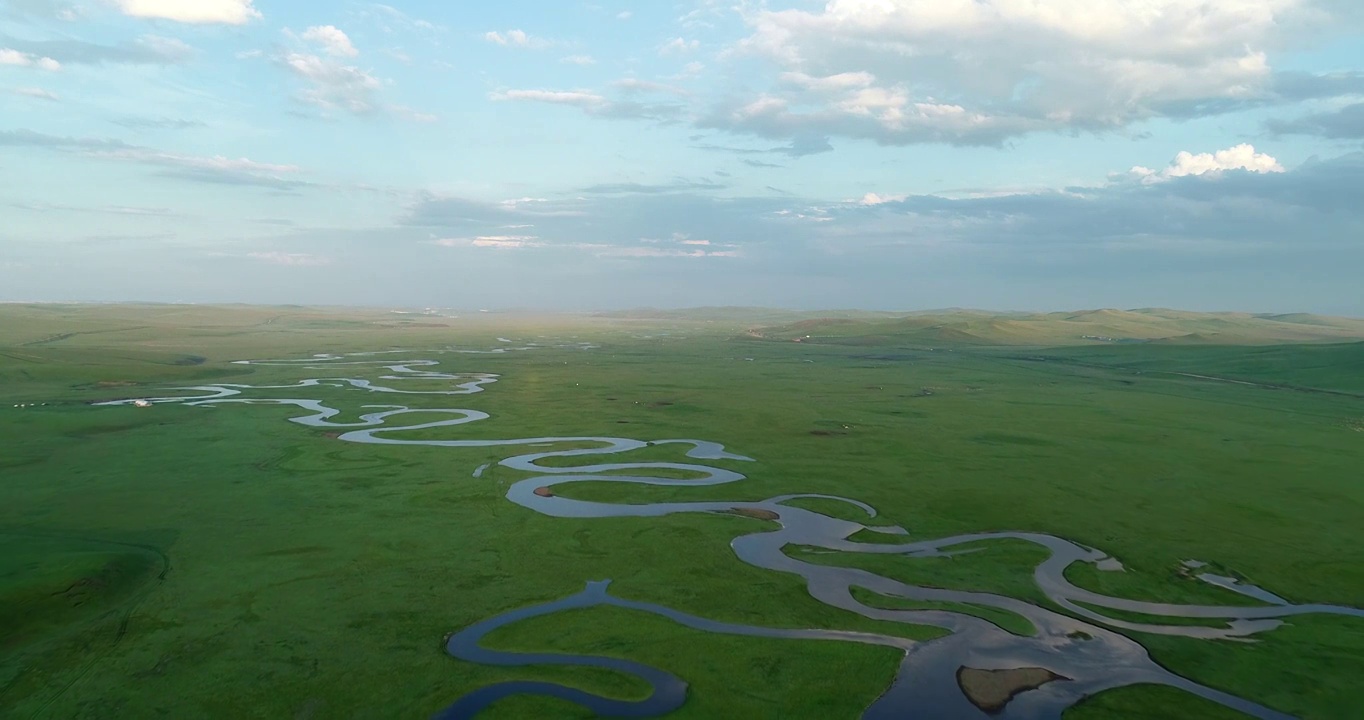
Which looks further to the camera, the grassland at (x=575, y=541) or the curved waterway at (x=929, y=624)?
the grassland at (x=575, y=541)

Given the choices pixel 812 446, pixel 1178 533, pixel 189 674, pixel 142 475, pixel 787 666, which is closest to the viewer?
pixel 189 674

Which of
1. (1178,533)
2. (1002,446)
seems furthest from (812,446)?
(1178,533)

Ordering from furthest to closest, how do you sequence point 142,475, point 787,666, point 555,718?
point 142,475, point 787,666, point 555,718

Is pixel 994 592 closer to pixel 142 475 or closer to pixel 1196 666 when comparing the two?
pixel 1196 666

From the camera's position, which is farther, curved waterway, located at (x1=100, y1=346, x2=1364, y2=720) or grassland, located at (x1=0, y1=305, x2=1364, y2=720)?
grassland, located at (x1=0, y1=305, x2=1364, y2=720)

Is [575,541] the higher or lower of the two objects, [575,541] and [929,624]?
the higher

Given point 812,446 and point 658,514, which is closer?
point 658,514

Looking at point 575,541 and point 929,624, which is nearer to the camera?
point 929,624

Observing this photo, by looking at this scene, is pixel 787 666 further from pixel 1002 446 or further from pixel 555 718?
pixel 1002 446
